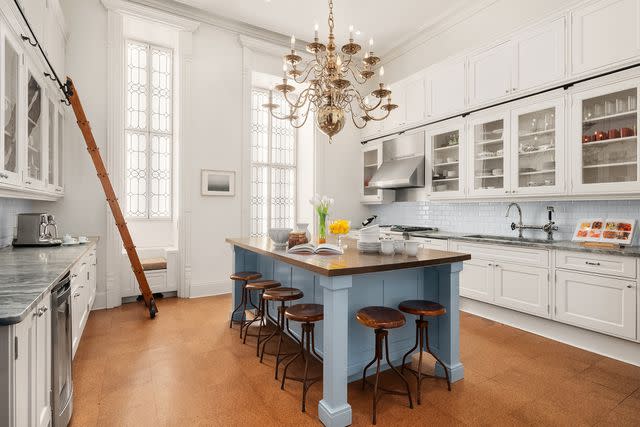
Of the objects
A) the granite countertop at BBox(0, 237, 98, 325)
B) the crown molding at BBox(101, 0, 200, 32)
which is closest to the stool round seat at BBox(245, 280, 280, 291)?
the granite countertop at BBox(0, 237, 98, 325)

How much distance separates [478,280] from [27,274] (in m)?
4.29

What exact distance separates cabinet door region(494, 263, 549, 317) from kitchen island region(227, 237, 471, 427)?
1.47 m

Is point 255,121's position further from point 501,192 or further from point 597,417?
point 597,417

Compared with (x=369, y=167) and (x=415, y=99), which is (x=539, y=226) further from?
(x=369, y=167)

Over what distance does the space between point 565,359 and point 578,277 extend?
0.78 m

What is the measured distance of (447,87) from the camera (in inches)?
194

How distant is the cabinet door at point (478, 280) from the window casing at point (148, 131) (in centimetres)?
453

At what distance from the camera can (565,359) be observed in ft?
10.1

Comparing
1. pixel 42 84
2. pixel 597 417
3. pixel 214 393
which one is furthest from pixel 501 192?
pixel 42 84

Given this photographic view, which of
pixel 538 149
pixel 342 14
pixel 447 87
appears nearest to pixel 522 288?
pixel 538 149

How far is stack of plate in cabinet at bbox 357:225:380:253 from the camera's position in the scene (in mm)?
2805

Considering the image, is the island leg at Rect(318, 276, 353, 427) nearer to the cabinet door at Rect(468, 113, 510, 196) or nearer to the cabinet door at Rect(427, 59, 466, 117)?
the cabinet door at Rect(468, 113, 510, 196)

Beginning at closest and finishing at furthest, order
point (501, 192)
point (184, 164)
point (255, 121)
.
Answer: point (501, 192), point (184, 164), point (255, 121)

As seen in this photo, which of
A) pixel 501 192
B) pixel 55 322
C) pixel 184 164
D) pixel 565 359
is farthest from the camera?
pixel 184 164
